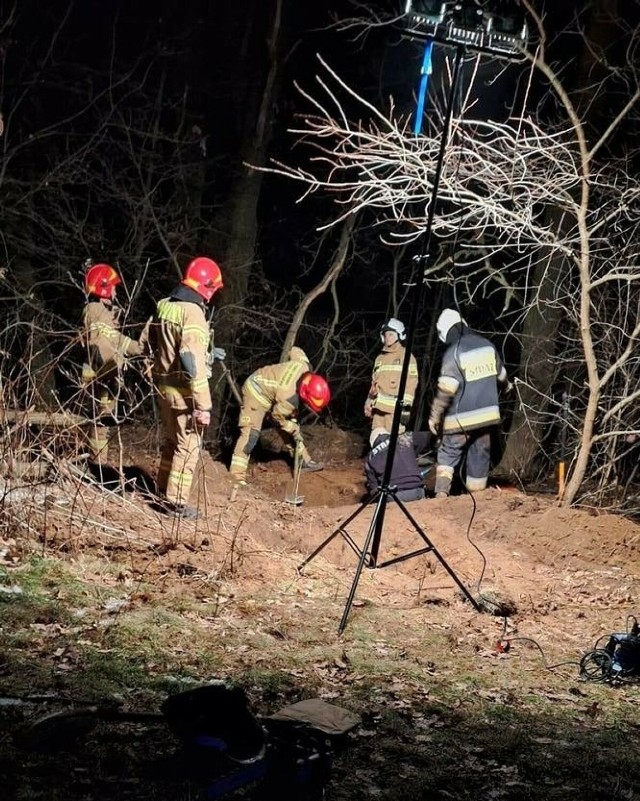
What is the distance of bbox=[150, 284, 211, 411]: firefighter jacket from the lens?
7543 mm

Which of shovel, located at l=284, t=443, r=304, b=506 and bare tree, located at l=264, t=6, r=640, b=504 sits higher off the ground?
bare tree, located at l=264, t=6, r=640, b=504

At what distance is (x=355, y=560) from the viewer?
7332mm

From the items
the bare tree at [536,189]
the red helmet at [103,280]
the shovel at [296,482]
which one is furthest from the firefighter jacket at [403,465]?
the red helmet at [103,280]

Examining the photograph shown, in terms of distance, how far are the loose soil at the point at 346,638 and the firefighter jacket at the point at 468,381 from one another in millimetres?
1596

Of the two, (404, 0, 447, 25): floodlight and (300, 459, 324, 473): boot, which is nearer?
(404, 0, 447, 25): floodlight

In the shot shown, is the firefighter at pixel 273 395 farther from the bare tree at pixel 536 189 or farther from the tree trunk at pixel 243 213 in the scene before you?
the bare tree at pixel 536 189

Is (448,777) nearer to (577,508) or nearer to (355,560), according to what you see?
(355,560)

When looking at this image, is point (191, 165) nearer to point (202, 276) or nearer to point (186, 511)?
point (202, 276)

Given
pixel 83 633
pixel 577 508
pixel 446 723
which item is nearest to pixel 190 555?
pixel 83 633

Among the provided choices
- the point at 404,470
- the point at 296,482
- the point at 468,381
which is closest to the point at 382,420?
the point at 296,482

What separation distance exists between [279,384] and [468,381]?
266cm

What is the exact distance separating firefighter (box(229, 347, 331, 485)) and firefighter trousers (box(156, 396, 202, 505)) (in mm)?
2630

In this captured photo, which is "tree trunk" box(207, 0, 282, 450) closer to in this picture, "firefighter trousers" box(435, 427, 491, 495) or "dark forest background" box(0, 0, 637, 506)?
"dark forest background" box(0, 0, 637, 506)

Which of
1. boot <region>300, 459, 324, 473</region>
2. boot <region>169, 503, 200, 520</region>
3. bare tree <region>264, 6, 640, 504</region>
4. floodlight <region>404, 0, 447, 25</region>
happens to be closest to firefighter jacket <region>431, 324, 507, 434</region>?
bare tree <region>264, 6, 640, 504</region>
